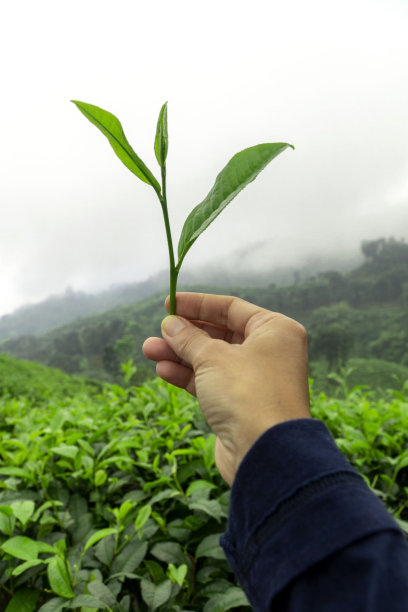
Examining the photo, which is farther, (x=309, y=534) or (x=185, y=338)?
(x=185, y=338)

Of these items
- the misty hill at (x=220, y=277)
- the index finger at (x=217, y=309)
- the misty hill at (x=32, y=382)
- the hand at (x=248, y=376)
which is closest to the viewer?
the hand at (x=248, y=376)

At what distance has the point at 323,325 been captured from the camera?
1687 inches

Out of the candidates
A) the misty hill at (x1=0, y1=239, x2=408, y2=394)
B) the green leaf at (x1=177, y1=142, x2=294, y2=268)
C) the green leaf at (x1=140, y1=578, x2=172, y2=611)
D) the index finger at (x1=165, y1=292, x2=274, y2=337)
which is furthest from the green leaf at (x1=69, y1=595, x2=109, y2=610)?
the misty hill at (x1=0, y1=239, x2=408, y2=394)

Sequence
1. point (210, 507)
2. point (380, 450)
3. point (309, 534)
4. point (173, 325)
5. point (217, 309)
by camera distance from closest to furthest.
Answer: point (309, 534) < point (173, 325) < point (210, 507) < point (217, 309) < point (380, 450)

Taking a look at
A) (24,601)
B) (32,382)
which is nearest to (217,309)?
(24,601)

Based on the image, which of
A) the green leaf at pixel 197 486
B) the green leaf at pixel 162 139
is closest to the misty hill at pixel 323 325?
the green leaf at pixel 197 486

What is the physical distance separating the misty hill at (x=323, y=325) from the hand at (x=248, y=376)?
27241mm

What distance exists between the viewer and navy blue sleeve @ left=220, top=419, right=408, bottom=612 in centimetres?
48

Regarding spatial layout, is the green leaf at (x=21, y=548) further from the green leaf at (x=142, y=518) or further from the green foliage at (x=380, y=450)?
the green foliage at (x=380, y=450)

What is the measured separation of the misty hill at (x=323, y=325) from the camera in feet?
119

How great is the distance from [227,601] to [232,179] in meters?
0.96

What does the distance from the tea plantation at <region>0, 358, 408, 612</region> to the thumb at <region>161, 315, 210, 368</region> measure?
0.46m

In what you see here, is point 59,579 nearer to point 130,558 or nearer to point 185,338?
point 130,558

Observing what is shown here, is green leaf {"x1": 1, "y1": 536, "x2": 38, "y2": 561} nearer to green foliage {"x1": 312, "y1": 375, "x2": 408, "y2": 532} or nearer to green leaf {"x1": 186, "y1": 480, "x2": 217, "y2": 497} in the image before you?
green leaf {"x1": 186, "y1": 480, "x2": 217, "y2": 497}
